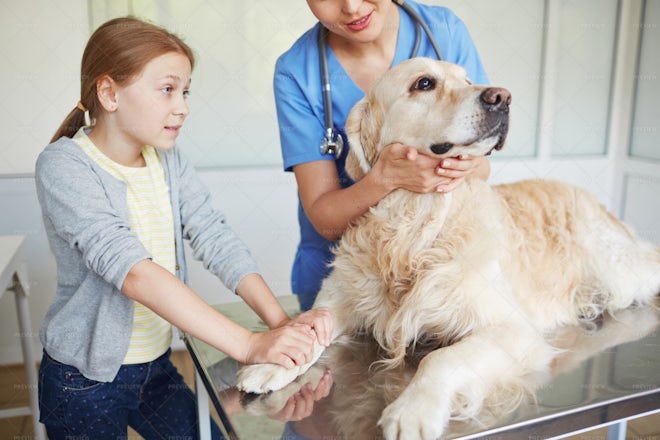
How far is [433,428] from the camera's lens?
0.94m

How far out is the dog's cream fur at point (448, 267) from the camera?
113cm

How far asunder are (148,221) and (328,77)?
61 centimetres

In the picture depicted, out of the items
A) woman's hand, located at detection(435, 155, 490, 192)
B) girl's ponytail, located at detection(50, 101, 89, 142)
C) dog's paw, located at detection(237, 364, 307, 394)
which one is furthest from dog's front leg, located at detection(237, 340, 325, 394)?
girl's ponytail, located at detection(50, 101, 89, 142)

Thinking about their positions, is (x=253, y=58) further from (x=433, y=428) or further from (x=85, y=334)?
(x=433, y=428)

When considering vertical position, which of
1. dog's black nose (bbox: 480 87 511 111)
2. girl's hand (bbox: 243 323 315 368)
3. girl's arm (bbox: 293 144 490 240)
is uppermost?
dog's black nose (bbox: 480 87 511 111)

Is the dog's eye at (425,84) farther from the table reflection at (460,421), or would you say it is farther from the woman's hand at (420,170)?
the table reflection at (460,421)

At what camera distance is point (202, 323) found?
3.89 ft

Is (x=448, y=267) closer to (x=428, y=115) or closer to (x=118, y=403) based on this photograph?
(x=428, y=115)

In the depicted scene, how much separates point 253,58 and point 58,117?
1.09m

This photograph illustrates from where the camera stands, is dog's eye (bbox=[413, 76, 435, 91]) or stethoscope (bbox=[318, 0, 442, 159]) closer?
dog's eye (bbox=[413, 76, 435, 91])

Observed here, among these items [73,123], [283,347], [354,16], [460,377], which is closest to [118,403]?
[283,347]

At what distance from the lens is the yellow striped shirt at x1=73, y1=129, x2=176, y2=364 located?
4.58 ft

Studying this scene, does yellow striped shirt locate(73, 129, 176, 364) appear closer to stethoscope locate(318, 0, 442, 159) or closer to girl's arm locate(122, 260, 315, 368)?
girl's arm locate(122, 260, 315, 368)

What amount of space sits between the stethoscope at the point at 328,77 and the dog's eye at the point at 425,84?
0.84ft
